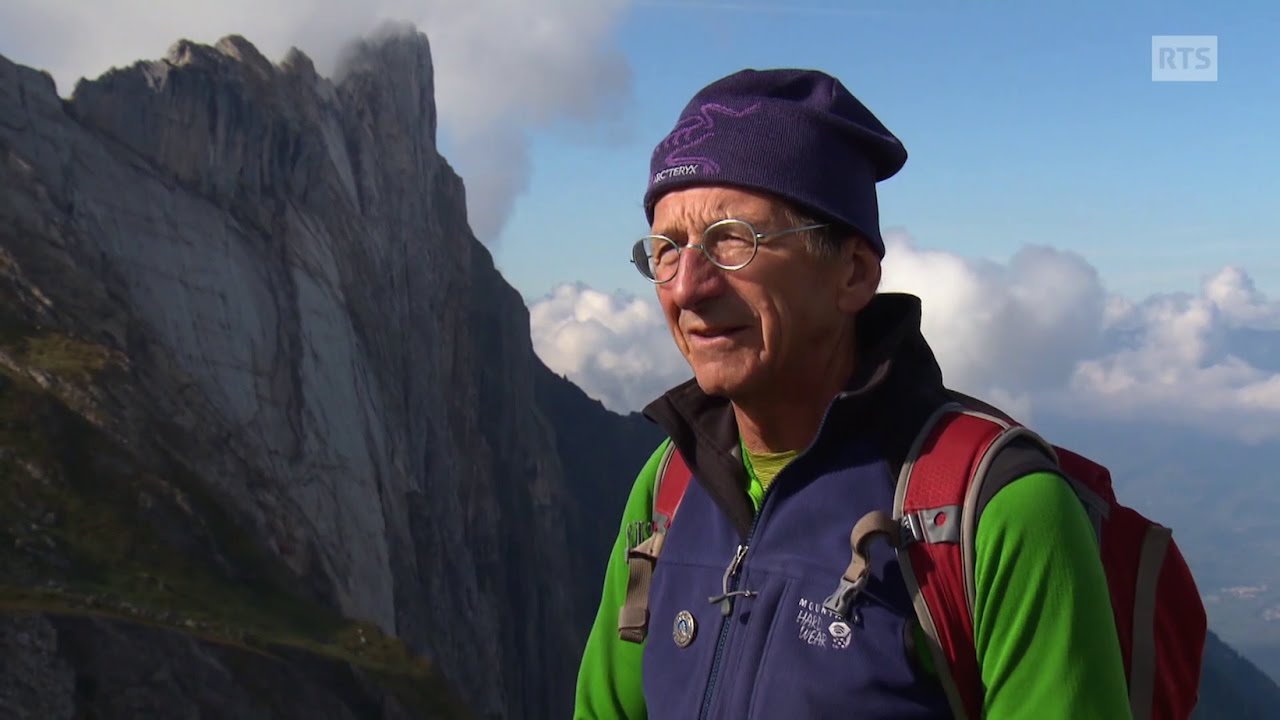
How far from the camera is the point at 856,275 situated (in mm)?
4168

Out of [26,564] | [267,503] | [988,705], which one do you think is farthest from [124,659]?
[988,705]

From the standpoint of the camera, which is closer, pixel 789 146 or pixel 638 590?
pixel 789 146

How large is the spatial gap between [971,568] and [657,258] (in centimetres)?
156

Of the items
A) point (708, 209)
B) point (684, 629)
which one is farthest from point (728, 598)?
point (708, 209)

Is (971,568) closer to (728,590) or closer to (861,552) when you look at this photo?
(861,552)

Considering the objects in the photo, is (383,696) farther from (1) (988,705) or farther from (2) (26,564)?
(1) (988,705)

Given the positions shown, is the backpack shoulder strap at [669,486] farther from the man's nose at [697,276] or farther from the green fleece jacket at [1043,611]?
the green fleece jacket at [1043,611]

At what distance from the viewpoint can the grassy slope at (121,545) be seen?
1332 inches

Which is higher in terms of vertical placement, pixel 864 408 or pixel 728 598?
pixel 864 408

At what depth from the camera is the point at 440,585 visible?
88188mm

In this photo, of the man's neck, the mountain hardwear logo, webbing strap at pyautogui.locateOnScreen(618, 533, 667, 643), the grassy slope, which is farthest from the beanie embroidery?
the grassy slope

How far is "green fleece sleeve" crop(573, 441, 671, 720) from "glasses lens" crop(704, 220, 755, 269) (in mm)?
901

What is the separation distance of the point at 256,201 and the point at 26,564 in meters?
40.0

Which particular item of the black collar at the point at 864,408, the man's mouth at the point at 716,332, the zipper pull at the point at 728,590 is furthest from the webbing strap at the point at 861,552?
the man's mouth at the point at 716,332
